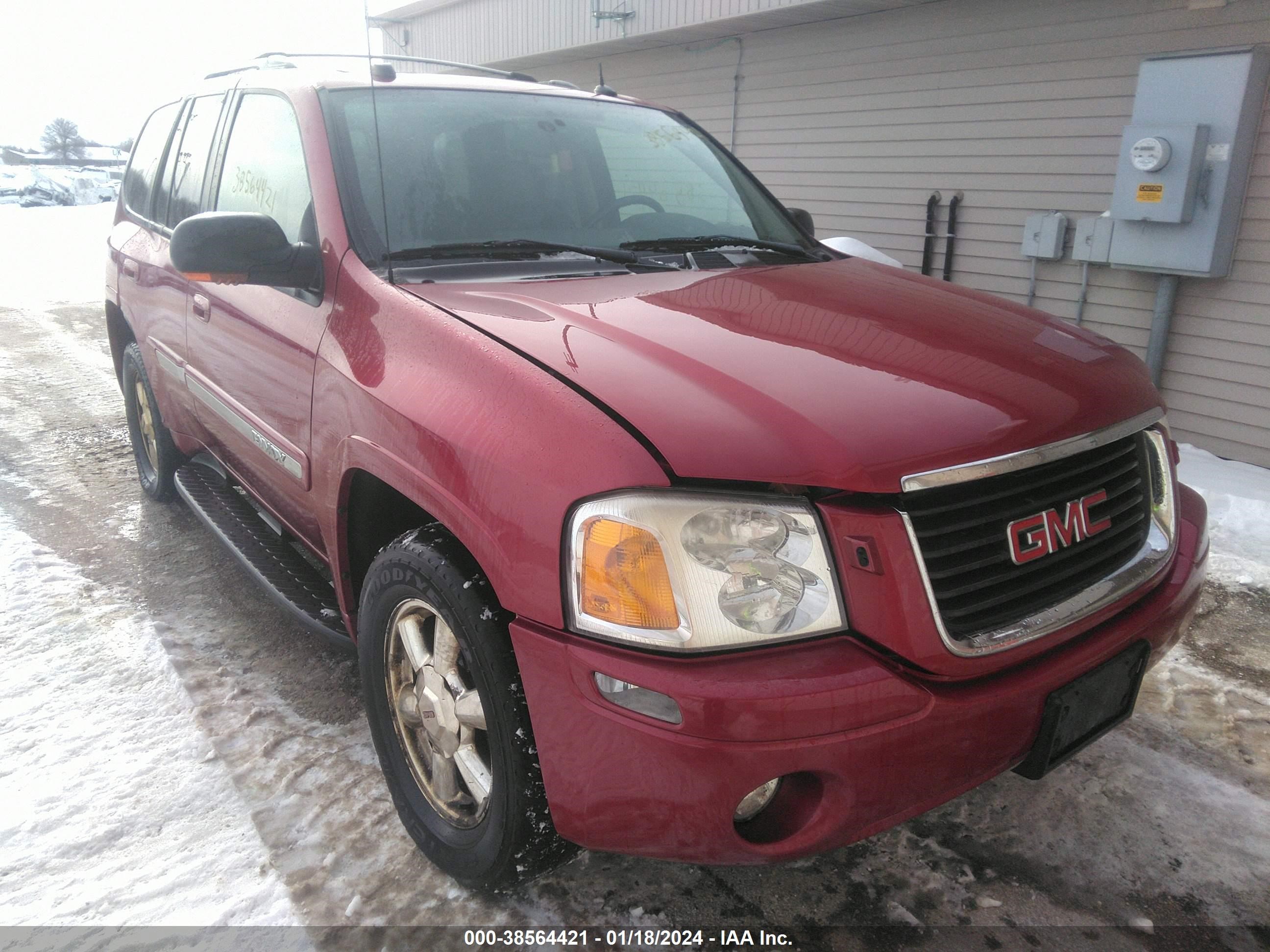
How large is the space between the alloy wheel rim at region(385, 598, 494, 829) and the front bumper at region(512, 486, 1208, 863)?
0.29 metres

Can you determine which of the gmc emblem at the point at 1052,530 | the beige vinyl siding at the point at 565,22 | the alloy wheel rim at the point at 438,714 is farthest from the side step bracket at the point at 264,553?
the beige vinyl siding at the point at 565,22

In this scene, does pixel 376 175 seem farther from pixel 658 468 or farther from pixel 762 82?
pixel 762 82

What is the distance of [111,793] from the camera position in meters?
2.42

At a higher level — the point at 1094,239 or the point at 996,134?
the point at 996,134

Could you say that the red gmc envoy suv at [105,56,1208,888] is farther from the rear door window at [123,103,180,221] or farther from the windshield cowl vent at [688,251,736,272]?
the rear door window at [123,103,180,221]

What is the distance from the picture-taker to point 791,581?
1.56m

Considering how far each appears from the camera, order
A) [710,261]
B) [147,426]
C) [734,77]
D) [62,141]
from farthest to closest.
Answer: [62,141] → [734,77] → [147,426] → [710,261]

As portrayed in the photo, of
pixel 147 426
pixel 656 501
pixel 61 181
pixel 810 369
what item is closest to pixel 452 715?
pixel 656 501

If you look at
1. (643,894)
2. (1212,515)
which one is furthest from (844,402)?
(1212,515)

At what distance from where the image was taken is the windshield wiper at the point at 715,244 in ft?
8.84

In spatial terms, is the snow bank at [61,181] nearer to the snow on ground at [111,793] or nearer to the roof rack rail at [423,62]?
the roof rack rail at [423,62]

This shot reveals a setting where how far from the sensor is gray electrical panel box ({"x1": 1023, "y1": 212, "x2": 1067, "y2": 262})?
6.50 metres

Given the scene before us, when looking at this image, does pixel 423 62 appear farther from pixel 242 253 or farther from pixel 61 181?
pixel 61 181

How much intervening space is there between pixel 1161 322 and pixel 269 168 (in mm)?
5521
